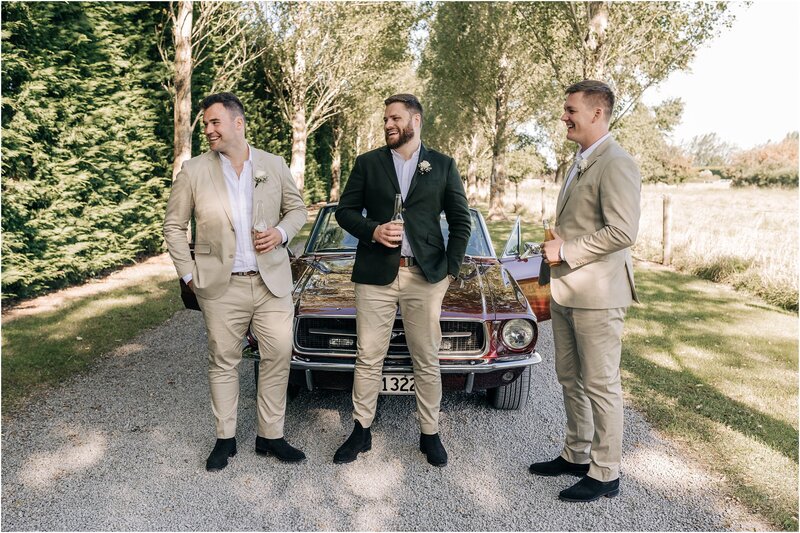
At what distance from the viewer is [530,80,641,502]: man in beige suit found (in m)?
2.97

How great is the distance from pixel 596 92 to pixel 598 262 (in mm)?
920

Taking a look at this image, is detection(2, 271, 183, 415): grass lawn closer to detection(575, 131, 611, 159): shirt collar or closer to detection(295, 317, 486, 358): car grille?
detection(295, 317, 486, 358): car grille

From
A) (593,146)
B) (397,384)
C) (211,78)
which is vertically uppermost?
(211,78)

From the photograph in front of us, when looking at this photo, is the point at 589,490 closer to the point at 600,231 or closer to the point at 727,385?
the point at 600,231

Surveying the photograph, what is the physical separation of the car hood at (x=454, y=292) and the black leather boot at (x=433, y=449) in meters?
0.81

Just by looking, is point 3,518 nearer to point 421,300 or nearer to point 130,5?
point 421,300

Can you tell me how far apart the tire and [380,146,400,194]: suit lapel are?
1.75 m

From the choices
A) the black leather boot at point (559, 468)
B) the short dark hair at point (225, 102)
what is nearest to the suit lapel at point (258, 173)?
the short dark hair at point (225, 102)

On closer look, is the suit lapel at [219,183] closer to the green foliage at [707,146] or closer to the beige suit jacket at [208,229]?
the beige suit jacket at [208,229]

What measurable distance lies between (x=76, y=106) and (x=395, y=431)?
7267mm

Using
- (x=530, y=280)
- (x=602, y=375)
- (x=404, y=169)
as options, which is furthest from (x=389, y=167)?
(x=530, y=280)

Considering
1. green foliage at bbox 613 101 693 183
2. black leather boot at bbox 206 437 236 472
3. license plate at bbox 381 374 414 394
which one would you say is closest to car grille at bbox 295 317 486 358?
license plate at bbox 381 374 414 394

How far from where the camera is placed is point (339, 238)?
5270mm

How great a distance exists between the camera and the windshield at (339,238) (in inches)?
202
